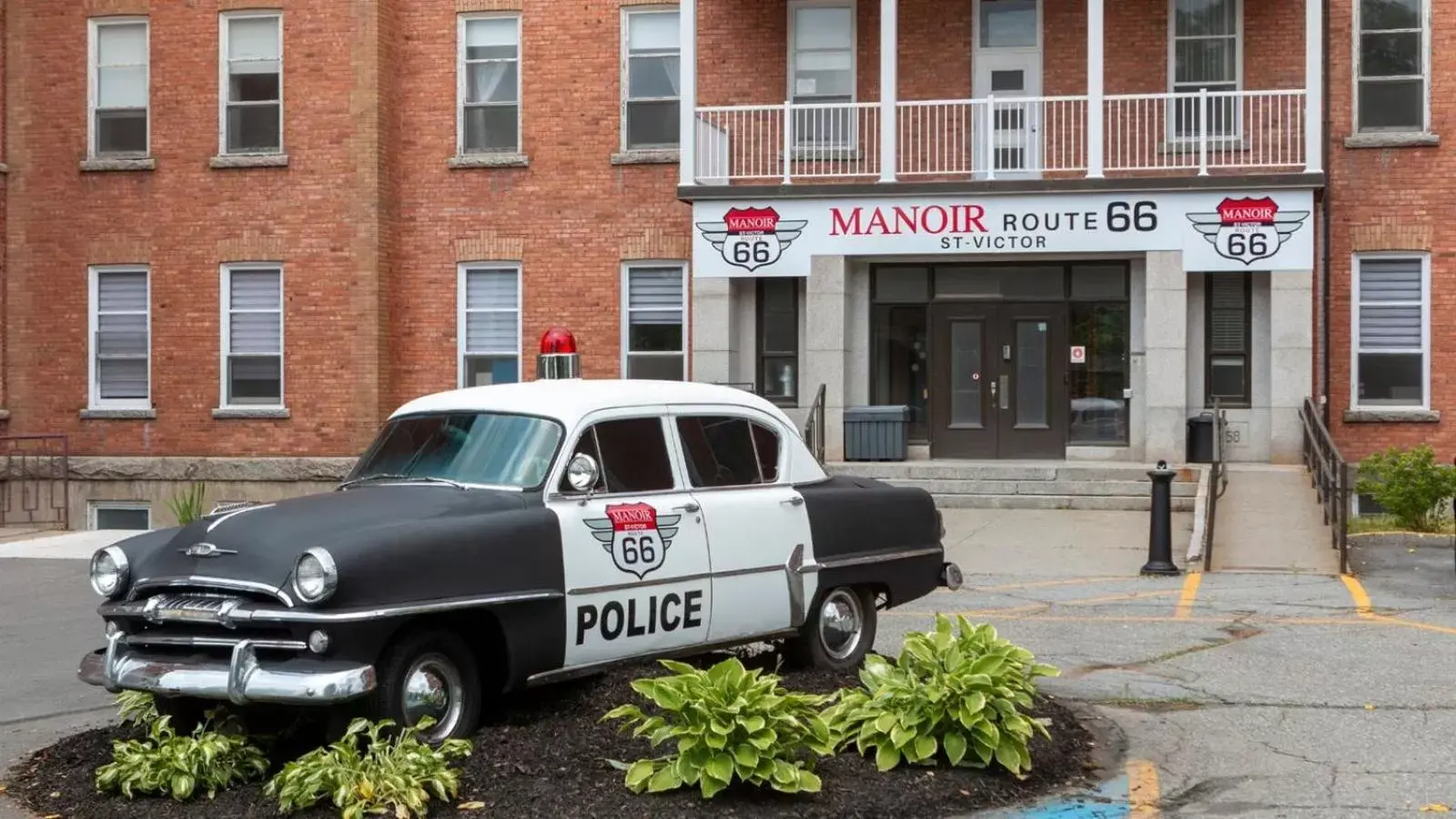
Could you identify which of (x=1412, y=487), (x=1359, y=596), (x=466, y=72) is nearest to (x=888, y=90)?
(x=466, y=72)

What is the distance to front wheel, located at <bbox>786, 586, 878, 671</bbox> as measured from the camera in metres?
9.62

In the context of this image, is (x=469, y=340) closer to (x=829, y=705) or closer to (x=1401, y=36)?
(x=1401, y=36)

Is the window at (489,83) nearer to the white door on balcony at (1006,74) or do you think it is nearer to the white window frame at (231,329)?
the white window frame at (231,329)

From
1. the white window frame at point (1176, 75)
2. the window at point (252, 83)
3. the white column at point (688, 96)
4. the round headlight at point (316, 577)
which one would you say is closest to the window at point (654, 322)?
the white column at point (688, 96)

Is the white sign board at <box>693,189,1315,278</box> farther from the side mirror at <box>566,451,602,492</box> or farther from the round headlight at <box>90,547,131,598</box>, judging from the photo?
the round headlight at <box>90,547,131,598</box>

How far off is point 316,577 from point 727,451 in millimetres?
2850

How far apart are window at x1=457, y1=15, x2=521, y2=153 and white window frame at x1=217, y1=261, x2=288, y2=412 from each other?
3342 mm

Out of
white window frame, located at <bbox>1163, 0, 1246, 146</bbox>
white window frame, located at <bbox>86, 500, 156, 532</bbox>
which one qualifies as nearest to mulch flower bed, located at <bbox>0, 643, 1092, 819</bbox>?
white window frame, located at <bbox>1163, 0, 1246, 146</bbox>

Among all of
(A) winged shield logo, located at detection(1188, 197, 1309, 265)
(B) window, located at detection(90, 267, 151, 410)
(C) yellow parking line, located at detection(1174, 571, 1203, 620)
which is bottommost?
(C) yellow parking line, located at detection(1174, 571, 1203, 620)

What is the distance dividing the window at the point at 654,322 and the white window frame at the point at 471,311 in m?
1.57

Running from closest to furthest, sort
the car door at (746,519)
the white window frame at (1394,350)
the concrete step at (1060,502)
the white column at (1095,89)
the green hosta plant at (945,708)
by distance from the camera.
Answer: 1. the green hosta plant at (945,708)
2. the car door at (746,519)
3. the concrete step at (1060,502)
4. the white column at (1095,89)
5. the white window frame at (1394,350)

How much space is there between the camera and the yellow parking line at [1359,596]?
13586 mm

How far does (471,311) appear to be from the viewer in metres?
25.4

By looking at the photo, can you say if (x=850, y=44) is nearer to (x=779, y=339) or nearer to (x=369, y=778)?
(x=779, y=339)
